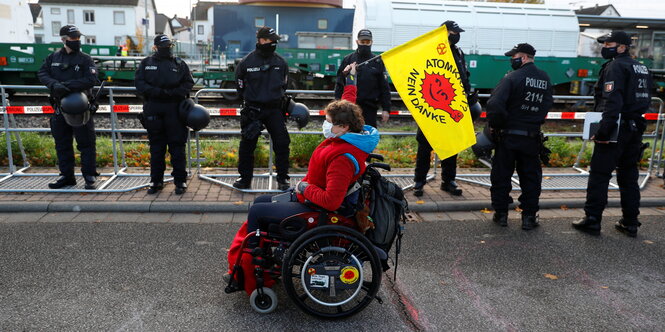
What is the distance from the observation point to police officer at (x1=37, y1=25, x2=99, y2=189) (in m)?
6.55

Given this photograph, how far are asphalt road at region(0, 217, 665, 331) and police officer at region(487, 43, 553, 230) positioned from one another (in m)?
0.37

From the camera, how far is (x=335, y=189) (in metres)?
3.54

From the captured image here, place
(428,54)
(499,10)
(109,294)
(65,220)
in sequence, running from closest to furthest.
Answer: (109,294) < (428,54) < (65,220) < (499,10)

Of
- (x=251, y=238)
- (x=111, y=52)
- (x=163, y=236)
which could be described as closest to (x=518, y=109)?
(x=251, y=238)

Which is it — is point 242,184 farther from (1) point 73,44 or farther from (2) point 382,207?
(2) point 382,207

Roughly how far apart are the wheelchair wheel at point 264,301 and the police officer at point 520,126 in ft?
10.5

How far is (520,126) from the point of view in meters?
5.70

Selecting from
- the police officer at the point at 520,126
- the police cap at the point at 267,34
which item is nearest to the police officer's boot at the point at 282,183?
the police cap at the point at 267,34

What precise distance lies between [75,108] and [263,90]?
2244 millimetres

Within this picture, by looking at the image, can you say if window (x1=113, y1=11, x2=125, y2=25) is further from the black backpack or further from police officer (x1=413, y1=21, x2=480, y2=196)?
the black backpack

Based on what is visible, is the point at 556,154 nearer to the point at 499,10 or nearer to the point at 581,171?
the point at 581,171

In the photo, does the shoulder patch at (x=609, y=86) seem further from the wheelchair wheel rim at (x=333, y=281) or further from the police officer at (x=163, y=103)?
the police officer at (x=163, y=103)

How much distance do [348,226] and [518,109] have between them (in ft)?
9.32

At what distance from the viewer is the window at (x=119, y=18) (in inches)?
2405
